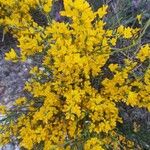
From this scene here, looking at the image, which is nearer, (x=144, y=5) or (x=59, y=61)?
(x=59, y=61)

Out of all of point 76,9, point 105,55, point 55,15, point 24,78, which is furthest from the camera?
point 55,15

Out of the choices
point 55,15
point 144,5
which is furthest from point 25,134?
point 144,5

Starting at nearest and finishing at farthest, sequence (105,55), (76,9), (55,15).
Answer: (76,9)
(105,55)
(55,15)

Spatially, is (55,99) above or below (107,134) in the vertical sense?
above

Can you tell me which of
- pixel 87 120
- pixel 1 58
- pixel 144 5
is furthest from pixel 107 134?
pixel 144 5

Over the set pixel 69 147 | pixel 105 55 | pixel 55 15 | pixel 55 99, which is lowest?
pixel 69 147

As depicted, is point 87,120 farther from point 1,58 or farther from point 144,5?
point 144,5
